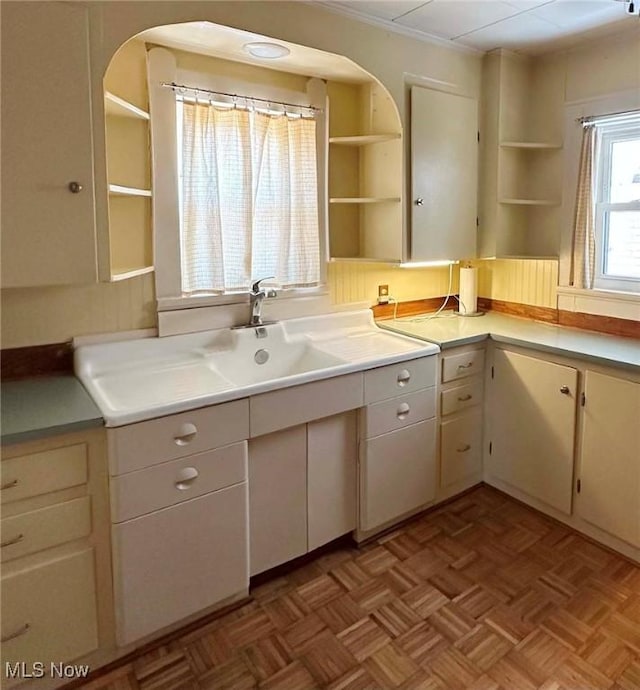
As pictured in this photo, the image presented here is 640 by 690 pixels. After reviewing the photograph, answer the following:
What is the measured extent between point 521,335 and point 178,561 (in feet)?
6.27

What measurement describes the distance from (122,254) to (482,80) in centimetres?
214

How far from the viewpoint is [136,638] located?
1.77m

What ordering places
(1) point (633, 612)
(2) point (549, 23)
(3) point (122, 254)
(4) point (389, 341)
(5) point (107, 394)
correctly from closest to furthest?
(5) point (107, 394)
(1) point (633, 612)
(3) point (122, 254)
(2) point (549, 23)
(4) point (389, 341)

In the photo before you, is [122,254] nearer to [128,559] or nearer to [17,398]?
[17,398]

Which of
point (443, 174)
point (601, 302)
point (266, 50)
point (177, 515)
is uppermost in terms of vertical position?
point (266, 50)

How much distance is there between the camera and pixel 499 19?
7.83 feet

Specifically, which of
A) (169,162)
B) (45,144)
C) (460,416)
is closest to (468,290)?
(460,416)

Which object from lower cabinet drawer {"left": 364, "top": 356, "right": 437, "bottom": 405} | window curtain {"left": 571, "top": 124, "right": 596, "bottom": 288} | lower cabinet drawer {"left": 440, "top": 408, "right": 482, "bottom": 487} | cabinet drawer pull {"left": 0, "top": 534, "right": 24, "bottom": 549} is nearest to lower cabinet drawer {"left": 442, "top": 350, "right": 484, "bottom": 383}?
lower cabinet drawer {"left": 364, "top": 356, "right": 437, "bottom": 405}

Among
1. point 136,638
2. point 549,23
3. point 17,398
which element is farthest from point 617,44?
point 136,638

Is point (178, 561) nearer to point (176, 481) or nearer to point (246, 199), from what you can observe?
point (176, 481)

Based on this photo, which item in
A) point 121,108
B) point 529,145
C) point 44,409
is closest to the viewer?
point 44,409

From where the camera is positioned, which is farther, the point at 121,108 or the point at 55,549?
the point at 121,108

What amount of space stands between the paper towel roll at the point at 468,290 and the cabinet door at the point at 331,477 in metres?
1.26

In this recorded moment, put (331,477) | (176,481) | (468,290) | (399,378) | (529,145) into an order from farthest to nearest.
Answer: (468,290)
(529,145)
(399,378)
(331,477)
(176,481)
